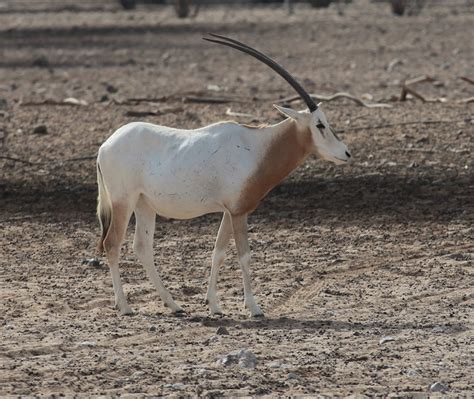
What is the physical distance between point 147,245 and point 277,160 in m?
1.00

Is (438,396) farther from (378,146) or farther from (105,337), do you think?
(378,146)

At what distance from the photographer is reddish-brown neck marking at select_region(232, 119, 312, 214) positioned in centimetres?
855

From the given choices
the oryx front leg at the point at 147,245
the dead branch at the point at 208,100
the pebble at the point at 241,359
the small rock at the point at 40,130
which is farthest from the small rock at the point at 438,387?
the dead branch at the point at 208,100

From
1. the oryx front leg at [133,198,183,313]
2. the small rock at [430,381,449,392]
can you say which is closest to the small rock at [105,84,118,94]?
the oryx front leg at [133,198,183,313]

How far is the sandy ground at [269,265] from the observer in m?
7.12

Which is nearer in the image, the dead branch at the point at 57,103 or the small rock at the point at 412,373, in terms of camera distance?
the small rock at the point at 412,373

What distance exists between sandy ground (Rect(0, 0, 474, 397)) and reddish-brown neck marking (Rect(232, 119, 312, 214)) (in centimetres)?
73

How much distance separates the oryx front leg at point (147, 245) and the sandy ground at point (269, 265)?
153 millimetres

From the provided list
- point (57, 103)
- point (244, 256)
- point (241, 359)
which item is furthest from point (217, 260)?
point (57, 103)

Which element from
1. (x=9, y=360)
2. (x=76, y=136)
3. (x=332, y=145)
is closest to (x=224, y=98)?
(x=76, y=136)

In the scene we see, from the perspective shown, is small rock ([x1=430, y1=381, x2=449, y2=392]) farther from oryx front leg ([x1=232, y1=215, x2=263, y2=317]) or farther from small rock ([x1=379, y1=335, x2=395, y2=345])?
oryx front leg ([x1=232, y1=215, x2=263, y2=317])

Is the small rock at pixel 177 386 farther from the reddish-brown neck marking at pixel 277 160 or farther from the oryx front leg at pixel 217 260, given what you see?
the reddish-brown neck marking at pixel 277 160

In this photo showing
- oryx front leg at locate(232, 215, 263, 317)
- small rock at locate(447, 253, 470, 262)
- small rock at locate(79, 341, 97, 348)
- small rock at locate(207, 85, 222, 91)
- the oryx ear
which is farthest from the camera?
small rock at locate(207, 85, 222, 91)

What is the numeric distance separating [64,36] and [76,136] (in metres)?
17.6
